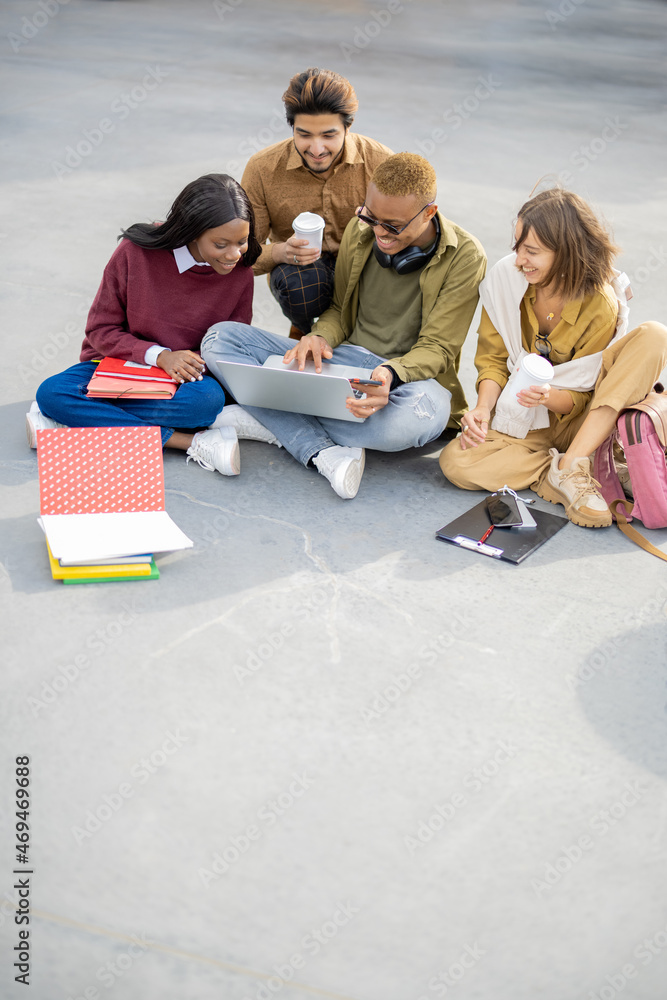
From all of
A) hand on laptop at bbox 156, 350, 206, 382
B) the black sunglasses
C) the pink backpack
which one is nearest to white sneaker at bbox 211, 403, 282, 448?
hand on laptop at bbox 156, 350, 206, 382

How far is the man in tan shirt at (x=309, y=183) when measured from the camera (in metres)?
2.76

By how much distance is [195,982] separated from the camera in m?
1.40

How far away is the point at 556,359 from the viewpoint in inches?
102

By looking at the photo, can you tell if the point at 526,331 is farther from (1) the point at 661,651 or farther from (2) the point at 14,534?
(2) the point at 14,534

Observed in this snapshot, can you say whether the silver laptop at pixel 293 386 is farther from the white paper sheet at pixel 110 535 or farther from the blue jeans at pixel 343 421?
the white paper sheet at pixel 110 535

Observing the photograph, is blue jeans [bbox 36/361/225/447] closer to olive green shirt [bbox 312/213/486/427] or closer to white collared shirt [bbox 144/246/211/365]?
white collared shirt [bbox 144/246/211/365]

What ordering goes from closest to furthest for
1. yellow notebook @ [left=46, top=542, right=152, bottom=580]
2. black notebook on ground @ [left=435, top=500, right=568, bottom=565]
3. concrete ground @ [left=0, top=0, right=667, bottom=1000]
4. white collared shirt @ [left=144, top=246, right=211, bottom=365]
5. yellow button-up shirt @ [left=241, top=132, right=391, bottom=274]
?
1. concrete ground @ [left=0, top=0, right=667, bottom=1000]
2. yellow notebook @ [left=46, top=542, right=152, bottom=580]
3. black notebook on ground @ [left=435, top=500, right=568, bottom=565]
4. white collared shirt @ [left=144, top=246, right=211, bottom=365]
5. yellow button-up shirt @ [left=241, top=132, right=391, bottom=274]

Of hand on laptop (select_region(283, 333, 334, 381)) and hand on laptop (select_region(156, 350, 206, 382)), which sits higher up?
hand on laptop (select_region(283, 333, 334, 381))

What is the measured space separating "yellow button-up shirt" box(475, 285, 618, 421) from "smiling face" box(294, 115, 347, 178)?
739 millimetres

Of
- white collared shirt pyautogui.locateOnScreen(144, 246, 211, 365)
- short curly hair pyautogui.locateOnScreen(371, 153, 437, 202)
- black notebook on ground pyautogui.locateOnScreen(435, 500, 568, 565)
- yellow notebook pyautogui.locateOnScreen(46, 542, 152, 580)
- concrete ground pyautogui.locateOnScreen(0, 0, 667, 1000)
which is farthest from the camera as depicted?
white collared shirt pyautogui.locateOnScreen(144, 246, 211, 365)

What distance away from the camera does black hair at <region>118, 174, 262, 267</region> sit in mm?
2557

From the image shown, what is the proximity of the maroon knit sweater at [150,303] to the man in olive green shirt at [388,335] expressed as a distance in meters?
0.12

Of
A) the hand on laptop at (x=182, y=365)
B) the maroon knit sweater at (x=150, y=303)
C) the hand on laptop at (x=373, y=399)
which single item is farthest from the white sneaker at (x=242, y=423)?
the hand on laptop at (x=373, y=399)

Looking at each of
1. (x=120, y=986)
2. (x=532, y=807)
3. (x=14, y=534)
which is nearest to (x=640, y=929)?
(x=532, y=807)
